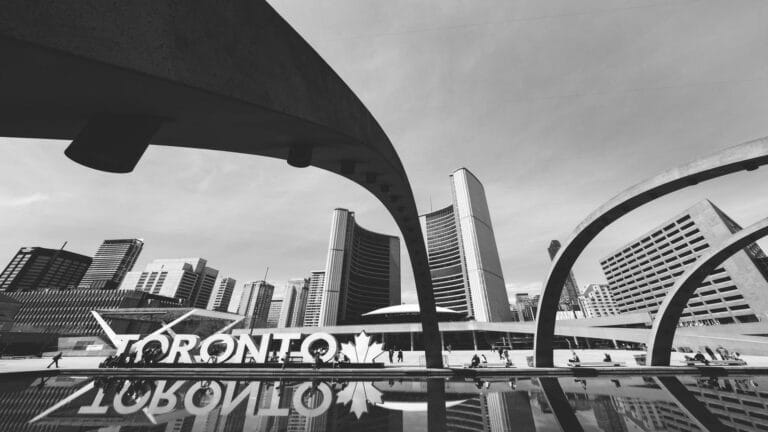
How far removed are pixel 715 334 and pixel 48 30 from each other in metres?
51.2

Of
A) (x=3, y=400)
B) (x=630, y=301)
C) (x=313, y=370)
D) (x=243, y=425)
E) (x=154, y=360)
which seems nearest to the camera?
(x=243, y=425)

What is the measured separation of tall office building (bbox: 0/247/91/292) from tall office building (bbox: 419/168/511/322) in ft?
625

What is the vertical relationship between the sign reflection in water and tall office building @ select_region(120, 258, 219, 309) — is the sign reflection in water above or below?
below

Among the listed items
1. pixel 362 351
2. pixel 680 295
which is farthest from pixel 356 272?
pixel 680 295

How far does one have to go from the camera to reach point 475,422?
6.76 metres

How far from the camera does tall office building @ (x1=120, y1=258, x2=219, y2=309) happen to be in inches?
6462

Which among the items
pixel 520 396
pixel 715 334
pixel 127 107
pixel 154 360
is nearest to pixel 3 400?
pixel 154 360

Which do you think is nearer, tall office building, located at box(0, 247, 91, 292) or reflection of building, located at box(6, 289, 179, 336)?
reflection of building, located at box(6, 289, 179, 336)

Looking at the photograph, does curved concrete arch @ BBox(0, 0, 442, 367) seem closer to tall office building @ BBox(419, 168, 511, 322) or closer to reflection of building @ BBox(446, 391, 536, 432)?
reflection of building @ BBox(446, 391, 536, 432)

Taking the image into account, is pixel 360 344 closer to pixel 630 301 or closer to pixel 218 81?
pixel 218 81

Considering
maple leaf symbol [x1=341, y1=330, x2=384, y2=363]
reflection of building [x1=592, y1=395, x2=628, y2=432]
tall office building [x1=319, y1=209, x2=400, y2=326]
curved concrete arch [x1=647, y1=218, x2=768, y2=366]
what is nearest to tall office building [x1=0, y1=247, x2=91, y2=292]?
tall office building [x1=319, y1=209, x2=400, y2=326]

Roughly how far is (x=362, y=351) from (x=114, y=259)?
24923 centimetres

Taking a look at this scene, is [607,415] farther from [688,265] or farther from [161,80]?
[688,265]

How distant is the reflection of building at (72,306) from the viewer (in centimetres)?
9262
